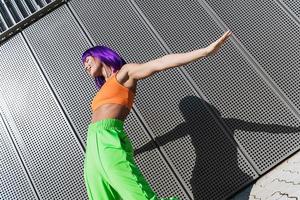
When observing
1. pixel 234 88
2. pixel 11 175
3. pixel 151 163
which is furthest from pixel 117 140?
pixel 11 175

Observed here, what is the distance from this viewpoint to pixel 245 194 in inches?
173

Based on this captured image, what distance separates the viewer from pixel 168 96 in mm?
4996

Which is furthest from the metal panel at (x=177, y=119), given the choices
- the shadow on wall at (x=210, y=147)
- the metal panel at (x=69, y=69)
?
the metal panel at (x=69, y=69)

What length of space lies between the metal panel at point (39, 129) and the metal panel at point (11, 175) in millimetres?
85

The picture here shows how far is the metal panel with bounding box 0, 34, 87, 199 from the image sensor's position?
491 cm

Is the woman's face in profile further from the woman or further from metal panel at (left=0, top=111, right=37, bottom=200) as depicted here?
metal panel at (left=0, top=111, right=37, bottom=200)

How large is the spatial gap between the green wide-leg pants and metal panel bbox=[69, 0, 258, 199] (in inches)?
48.6

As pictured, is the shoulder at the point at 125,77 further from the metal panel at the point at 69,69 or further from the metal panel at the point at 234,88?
the metal panel at the point at 234,88

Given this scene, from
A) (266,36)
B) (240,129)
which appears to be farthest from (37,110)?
(266,36)

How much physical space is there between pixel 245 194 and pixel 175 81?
4.71 ft

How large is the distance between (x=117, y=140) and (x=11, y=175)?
2113 mm

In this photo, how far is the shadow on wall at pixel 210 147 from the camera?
179 inches

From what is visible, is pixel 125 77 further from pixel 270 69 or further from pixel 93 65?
pixel 270 69

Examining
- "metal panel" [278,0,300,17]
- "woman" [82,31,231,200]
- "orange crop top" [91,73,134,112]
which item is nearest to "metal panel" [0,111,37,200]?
"woman" [82,31,231,200]
